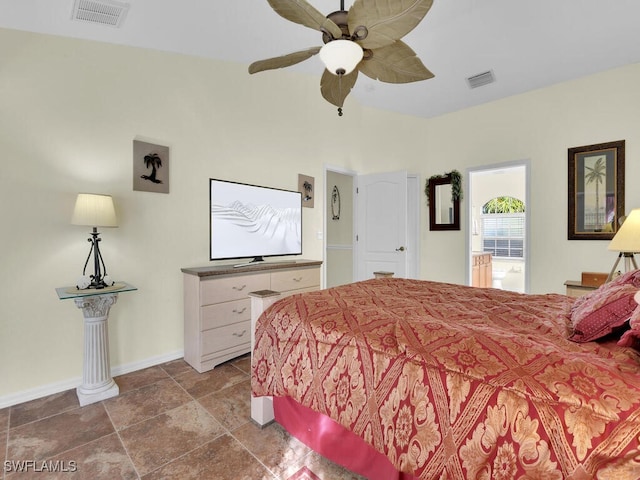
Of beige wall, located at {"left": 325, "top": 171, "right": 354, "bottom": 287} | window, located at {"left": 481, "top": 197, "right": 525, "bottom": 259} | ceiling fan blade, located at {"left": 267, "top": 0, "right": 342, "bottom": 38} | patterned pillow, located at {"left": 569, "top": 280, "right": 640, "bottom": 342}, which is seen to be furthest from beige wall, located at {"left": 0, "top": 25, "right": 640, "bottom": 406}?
window, located at {"left": 481, "top": 197, "right": 525, "bottom": 259}

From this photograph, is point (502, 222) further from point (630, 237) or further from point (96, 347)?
point (96, 347)

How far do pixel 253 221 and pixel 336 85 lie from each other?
175 centimetres

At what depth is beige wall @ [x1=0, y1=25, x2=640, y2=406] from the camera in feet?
7.07

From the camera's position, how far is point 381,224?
4.51m

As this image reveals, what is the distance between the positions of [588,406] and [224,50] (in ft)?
11.5

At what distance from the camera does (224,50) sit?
2.96 meters

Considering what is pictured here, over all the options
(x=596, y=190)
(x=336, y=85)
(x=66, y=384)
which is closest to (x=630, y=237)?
(x=596, y=190)

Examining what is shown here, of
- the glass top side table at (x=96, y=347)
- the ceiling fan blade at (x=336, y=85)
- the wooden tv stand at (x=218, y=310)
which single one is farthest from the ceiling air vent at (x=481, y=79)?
the glass top side table at (x=96, y=347)

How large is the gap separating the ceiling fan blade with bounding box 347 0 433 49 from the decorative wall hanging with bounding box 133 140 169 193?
6.65ft

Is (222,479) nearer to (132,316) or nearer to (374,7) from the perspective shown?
(132,316)

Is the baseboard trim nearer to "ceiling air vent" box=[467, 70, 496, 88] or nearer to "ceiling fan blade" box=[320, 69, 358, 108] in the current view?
"ceiling fan blade" box=[320, 69, 358, 108]

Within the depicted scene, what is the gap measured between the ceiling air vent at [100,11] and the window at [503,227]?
7.73 meters

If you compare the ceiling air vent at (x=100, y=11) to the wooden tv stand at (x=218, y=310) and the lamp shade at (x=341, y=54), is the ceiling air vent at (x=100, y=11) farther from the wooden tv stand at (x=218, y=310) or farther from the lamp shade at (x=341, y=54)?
the wooden tv stand at (x=218, y=310)

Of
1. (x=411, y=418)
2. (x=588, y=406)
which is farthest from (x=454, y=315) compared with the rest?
(x=588, y=406)
